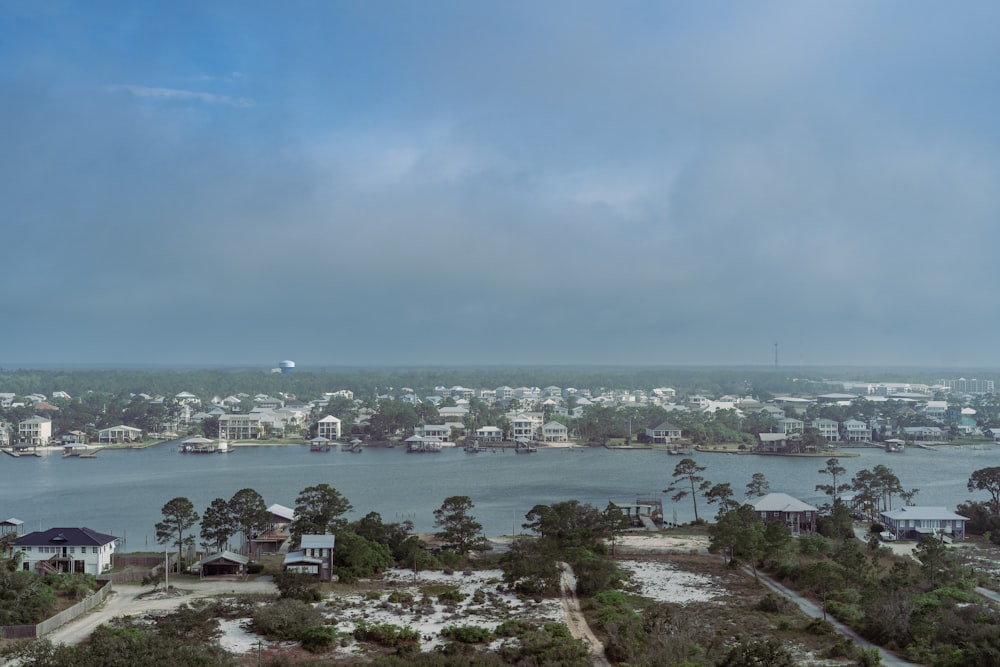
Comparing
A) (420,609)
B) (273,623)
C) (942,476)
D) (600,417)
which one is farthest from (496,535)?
(600,417)

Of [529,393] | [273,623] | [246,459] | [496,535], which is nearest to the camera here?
[273,623]

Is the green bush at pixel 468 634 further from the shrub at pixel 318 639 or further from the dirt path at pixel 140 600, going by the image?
the dirt path at pixel 140 600

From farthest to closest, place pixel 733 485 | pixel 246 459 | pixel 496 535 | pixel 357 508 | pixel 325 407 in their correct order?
pixel 325 407 → pixel 246 459 → pixel 733 485 → pixel 357 508 → pixel 496 535

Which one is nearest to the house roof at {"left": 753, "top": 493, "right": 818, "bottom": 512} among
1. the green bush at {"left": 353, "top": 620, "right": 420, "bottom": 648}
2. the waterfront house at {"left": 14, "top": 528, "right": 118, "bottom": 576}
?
the green bush at {"left": 353, "top": 620, "right": 420, "bottom": 648}

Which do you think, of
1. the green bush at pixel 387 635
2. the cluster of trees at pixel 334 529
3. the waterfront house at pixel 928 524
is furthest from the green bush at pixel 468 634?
the waterfront house at pixel 928 524

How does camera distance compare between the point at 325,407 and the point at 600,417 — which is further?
the point at 325,407

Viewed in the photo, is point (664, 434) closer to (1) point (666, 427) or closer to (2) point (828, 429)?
(1) point (666, 427)

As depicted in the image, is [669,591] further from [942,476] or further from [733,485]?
[942,476]

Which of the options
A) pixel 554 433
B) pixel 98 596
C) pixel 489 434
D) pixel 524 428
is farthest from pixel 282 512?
pixel 524 428
